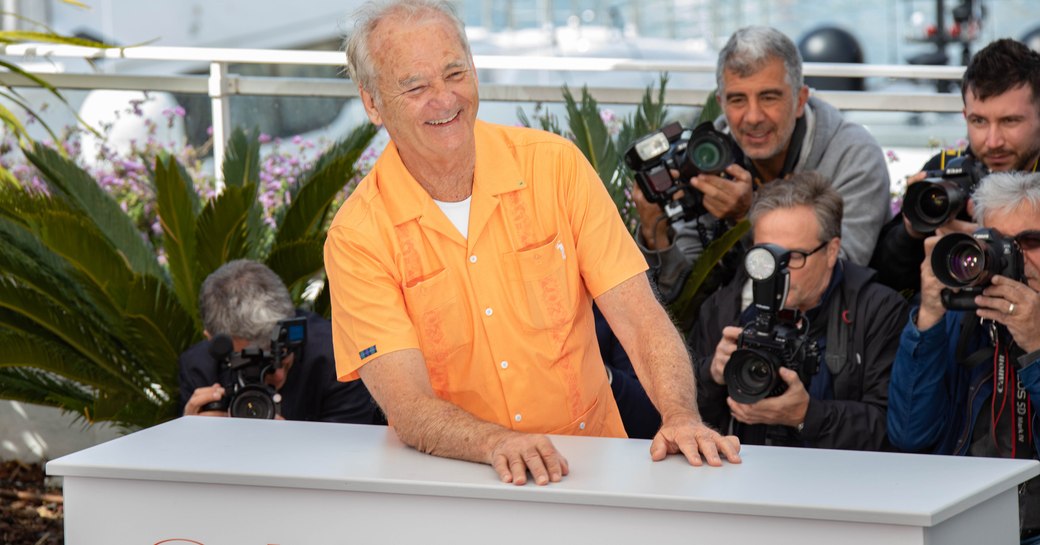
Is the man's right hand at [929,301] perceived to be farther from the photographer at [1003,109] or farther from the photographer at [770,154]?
the photographer at [770,154]

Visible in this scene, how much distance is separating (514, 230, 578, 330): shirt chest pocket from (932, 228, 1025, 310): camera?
1180mm

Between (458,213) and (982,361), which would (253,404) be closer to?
(458,213)

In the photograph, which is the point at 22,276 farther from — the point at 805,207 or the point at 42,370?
the point at 805,207

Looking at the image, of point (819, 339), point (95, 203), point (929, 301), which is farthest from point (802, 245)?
point (95, 203)

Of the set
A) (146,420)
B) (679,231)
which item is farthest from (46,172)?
(679,231)

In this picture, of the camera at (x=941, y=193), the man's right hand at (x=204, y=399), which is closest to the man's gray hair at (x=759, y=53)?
the camera at (x=941, y=193)

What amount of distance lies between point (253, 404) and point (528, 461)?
185 centimetres

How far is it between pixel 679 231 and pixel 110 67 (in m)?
9.25

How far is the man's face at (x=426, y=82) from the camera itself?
117 inches

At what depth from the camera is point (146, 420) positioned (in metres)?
5.33

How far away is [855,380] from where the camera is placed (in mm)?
4145

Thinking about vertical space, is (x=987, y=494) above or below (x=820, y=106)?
below

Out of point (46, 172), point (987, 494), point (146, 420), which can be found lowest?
point (146, 420)

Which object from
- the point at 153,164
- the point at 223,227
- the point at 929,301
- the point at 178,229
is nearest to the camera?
the point at 929,301
